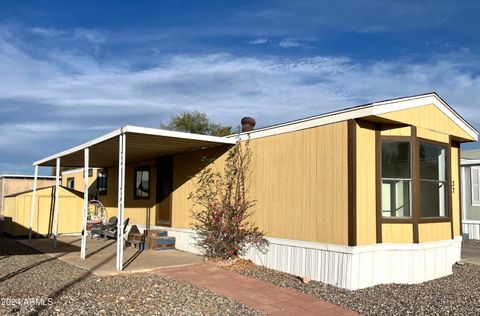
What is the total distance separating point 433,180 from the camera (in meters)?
7.70

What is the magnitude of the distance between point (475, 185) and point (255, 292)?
11.0 meters

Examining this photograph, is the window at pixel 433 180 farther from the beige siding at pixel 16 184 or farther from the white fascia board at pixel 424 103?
the beige siding at pixel 16 184

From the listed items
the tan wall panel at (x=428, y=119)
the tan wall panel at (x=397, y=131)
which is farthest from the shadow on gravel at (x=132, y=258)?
the tan wall panel at (x=428, y=119)

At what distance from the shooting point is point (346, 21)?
9.67 m

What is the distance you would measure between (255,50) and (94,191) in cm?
850

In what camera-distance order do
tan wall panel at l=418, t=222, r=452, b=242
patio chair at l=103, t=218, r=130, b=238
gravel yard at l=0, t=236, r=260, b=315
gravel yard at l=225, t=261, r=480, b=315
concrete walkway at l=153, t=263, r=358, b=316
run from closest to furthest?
gravel yard at l=0, t=236, r=260, b=315, concrete walkway at l=153, t=263, r=358, b=316, gravel yard at l=225, t=261, r=480, b=315, tan wall panel at l=418, t=222, r=452, b=242, patio chair at l=103, t=218, r=130, b=238

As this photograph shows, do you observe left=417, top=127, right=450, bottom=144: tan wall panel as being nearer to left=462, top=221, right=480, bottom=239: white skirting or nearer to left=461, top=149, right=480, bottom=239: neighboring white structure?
left=461, top=149, right=480, bottom=239: neighboring white structure

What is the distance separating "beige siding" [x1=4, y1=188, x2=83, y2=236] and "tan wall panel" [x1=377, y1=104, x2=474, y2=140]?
11.1 m

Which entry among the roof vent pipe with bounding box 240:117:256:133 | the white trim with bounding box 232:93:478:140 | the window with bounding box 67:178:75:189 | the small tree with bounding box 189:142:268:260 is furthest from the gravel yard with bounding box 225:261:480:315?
the window with bounding box 67:178:75:189

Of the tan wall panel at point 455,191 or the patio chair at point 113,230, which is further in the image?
the patio chair at point 113,230

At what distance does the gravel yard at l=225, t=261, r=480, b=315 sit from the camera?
547 cm

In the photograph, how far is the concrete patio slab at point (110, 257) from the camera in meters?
7.73

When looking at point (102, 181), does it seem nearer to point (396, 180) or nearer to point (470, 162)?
point (396, 180)

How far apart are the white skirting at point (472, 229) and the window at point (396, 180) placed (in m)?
8.62
